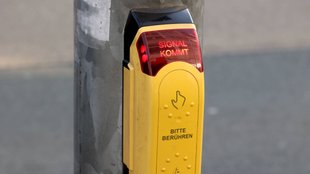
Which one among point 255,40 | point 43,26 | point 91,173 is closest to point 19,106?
point 43,26

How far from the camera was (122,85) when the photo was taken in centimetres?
224

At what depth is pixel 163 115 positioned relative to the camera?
2137 mm

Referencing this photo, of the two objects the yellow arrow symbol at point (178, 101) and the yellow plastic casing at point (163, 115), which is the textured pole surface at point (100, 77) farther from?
the yellow arrow symbol at point (178, 101)

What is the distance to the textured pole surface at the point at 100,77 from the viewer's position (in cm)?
220

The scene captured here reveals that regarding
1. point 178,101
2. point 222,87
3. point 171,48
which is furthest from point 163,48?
point 222,87

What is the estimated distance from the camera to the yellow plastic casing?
2131 millimetres

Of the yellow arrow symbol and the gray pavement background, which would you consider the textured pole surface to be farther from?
the gray pavement background

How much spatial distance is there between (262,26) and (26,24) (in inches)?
85.2

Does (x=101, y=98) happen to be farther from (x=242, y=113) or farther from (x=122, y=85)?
(x=242, y=113)

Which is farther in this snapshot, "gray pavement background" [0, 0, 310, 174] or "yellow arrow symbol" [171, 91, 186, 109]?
"gray pavement background" [0, 0, 310, 174]

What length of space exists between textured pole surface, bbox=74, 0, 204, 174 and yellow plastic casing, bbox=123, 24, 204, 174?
7cm

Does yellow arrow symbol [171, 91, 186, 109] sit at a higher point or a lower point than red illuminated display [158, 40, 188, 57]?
lower

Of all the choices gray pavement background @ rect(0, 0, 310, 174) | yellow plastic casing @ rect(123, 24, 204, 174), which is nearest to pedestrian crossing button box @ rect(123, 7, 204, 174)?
yellow plastic casing @ rect(123, 24, 204, 174)

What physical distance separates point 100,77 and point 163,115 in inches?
9.4
